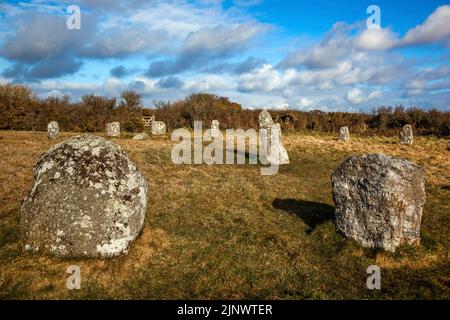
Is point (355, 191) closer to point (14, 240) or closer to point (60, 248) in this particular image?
point (60, 248)

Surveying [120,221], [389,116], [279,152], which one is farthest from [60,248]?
[389,116]

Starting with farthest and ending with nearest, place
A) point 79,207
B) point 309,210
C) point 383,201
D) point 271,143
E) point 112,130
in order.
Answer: point 112,130 < point 271,143 < point 309,210 < point 383,201 < point 79,207

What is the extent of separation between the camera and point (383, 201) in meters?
8.39

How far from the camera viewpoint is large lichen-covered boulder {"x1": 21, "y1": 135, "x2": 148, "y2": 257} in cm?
752

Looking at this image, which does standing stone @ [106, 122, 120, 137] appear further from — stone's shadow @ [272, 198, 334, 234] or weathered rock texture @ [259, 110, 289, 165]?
stone's shadow @ [272, 198, 334, 234]

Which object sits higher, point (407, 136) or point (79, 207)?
point (407, 136)

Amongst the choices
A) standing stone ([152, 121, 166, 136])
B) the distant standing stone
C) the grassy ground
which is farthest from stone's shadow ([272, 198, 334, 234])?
standing stone ([152, 121, 166, 136])

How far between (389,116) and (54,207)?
44.2m

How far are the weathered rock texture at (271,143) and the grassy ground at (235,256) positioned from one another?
20.4ft

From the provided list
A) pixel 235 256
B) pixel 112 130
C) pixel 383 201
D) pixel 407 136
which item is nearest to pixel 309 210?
pixel 383 201

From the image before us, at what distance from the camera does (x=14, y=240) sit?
8.27 meters

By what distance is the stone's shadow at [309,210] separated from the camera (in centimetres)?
1049

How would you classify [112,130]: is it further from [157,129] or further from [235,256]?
[235,256]

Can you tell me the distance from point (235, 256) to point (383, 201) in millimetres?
3700
